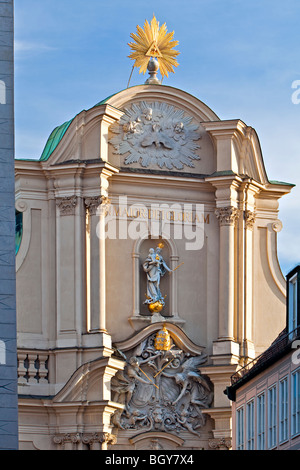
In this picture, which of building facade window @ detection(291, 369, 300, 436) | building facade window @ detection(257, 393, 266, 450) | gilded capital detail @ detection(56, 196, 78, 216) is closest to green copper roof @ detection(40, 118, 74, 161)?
gilded capital detail @ detection(56, 196, 78, 216)

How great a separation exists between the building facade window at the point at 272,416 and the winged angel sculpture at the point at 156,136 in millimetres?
11961

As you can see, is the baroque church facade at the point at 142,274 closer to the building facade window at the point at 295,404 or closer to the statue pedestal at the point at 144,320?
the statue pedestal at the point at 144,320

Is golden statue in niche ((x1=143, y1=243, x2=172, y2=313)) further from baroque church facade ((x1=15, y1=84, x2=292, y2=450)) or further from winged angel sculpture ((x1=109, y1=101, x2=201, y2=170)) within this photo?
winged angel sculpture ((x1=109, y1=101, x2=201, y2=170))

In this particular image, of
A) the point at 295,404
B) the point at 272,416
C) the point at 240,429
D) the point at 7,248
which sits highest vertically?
the point at 7,248

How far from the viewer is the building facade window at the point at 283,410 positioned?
108 ft

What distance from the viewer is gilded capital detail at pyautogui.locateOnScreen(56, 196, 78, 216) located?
145ft

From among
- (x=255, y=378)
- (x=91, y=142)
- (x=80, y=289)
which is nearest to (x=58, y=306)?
(x=80, y=289)

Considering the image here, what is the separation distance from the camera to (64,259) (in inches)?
1741

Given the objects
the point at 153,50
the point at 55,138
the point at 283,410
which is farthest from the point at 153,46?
the point at 283,410

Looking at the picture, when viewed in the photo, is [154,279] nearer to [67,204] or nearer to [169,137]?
[67,204]

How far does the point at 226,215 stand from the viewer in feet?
148

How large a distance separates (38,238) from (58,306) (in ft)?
4.54

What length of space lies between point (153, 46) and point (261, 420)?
42.6 ft

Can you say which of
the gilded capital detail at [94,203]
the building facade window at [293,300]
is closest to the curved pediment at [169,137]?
the gilded capital detail at [94,203]
